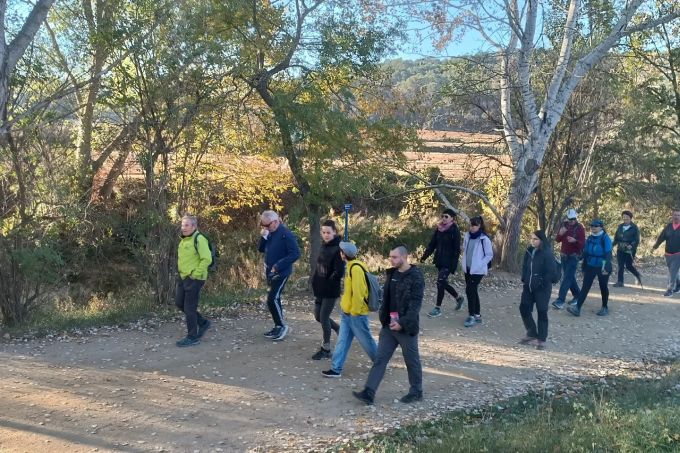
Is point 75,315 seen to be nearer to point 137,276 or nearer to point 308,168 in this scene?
point 137,276

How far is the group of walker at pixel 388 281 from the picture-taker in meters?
5.92

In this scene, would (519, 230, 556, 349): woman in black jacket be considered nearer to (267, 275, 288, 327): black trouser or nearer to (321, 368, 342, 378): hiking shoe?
(321, 368, 342, 378): hiking shoe

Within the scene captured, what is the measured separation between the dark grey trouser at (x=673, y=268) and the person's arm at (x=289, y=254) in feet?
27.0

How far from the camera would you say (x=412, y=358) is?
596 centimetres

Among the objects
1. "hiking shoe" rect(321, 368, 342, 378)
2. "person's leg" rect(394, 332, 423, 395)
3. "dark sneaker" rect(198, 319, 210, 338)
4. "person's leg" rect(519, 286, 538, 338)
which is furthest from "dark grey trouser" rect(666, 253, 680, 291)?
"dark sneaker" rect(198, 319, 210, 338)

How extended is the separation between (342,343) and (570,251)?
18.9 feet

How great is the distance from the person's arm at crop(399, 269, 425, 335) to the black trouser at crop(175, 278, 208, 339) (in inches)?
115

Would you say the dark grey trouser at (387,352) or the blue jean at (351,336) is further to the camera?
the blue jean at (351,336)

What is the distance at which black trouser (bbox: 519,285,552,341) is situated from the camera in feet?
26.3

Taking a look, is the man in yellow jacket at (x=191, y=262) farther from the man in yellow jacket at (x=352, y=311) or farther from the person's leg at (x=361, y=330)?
the person's leg at (x=361, y=330)

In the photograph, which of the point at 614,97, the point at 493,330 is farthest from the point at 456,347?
the point at 614,97

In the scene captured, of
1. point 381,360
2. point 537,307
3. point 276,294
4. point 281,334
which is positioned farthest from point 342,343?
point 537,307

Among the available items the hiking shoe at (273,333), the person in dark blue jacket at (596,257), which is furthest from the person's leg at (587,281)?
the hiking shoe at (273,333)

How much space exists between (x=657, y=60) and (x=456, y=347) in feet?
49.4
